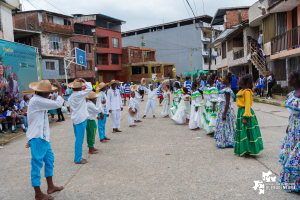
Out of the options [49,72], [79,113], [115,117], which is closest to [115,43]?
[49,72]

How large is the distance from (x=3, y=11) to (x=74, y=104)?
Answer: 48.2 ft

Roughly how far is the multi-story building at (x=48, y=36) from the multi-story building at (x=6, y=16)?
1104cm

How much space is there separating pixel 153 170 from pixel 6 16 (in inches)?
665

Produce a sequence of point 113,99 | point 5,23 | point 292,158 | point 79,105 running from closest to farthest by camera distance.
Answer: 1. point 292,158
2. point 79,105
3. point 113,99
4. point 5,23

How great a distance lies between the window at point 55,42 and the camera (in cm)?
3061

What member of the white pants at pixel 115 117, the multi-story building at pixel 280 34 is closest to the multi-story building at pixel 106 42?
the multi-story building at pixel 280 34

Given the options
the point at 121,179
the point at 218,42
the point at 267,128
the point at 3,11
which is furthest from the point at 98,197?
the point at 218,42

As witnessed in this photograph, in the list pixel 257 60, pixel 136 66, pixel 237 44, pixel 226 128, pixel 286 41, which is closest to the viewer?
pixel 226 128

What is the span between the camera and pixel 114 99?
8.55 metres

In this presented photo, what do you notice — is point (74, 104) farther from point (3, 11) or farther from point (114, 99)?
point (3, 11)

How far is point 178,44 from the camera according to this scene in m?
53.8

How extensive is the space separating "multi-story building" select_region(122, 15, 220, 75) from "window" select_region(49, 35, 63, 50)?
2794cm

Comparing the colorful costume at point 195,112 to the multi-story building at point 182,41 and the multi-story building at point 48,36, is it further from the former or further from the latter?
the multi-story building at point 182,41

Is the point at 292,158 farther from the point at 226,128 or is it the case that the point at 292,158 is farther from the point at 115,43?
the point at 115,43
